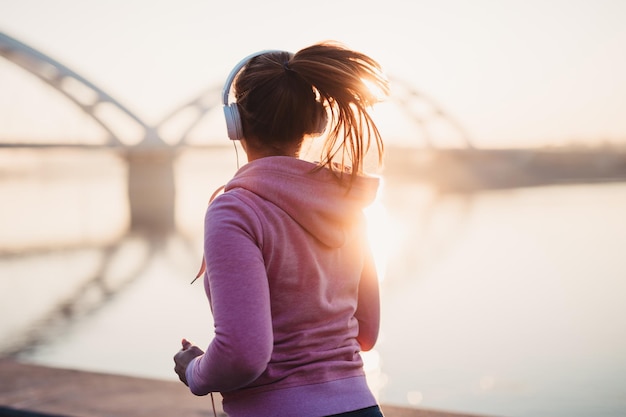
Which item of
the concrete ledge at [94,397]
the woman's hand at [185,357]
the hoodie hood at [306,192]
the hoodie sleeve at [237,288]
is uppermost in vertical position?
the hoodie hood at [306,192]

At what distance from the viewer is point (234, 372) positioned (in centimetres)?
110

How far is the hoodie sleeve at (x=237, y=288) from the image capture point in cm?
105

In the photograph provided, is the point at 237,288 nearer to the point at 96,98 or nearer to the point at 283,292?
the point at 283,292

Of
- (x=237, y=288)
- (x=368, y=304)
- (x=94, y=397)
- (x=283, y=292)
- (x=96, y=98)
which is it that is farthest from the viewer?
(x=96, y=98)

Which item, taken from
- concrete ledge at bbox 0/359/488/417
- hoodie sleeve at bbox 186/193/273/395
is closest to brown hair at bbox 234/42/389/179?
hoodie sleeve at bbox 186/193/273/395

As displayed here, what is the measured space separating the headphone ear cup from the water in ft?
1.13

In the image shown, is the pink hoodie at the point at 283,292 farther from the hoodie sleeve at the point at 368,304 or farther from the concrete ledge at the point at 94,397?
the concrete ledge at the point at 94,397

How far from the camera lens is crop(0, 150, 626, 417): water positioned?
17.8 feet

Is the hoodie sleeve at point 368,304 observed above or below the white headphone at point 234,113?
below

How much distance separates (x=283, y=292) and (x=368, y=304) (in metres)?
0.27

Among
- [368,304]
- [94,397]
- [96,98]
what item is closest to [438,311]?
[94,397]

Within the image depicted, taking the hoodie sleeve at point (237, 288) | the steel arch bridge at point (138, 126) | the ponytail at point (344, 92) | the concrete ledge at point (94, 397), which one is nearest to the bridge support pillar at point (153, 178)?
the steel arch bridge at point (138, 126)

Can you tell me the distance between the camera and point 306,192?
3.87 ft

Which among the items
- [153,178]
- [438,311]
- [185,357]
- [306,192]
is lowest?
[438,311]
